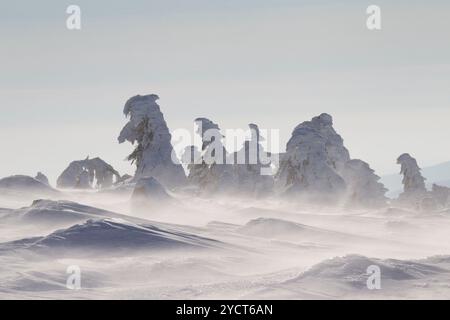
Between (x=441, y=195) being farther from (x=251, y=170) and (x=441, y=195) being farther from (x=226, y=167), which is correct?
(x=226, y=167)

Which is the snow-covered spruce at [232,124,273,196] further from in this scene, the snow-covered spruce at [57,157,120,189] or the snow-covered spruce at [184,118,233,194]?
the snow-covered spruce at [57,157,120,189]

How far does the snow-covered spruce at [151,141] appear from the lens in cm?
5478

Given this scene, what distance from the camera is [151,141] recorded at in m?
54.9

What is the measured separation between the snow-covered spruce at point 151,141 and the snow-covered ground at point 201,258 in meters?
18.4

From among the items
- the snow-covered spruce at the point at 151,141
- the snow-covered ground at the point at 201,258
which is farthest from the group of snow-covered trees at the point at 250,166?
the snow-covered ground at the point at 201,258

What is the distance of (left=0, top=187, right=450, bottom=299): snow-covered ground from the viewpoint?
15297 mm

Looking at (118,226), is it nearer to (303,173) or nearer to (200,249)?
(200,249)

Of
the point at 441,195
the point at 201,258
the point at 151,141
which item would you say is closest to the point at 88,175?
the point at 151,141

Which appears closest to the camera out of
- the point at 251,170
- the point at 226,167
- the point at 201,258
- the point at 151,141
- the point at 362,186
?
the point at 201,258

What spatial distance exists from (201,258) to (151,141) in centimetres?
3563

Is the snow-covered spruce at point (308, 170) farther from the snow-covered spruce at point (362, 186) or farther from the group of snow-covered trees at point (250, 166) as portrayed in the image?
the snow-covered spruce at point (362, 186)

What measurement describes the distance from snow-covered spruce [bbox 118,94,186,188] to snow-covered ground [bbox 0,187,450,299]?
18.4 m

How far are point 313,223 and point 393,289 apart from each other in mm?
23010
